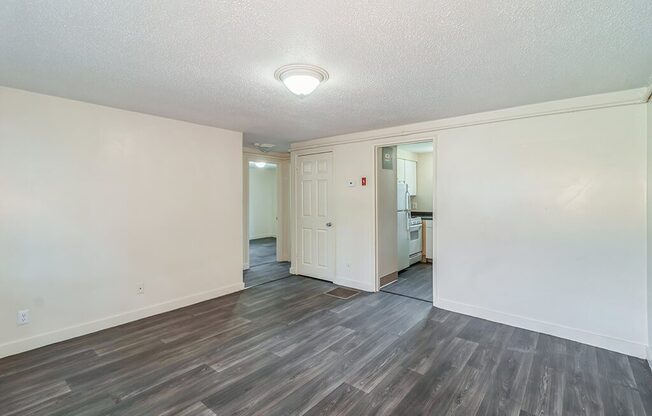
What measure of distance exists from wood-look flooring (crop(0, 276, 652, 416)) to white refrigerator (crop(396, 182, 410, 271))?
198 centimetres

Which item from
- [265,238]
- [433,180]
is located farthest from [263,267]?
[265,238]

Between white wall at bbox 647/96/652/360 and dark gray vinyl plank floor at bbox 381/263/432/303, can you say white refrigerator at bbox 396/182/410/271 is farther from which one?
white wall at bbox 647/96/652/360

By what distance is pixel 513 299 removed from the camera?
3342 mm

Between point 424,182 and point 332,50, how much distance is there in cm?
537

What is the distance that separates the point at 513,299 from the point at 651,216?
1.41 meters

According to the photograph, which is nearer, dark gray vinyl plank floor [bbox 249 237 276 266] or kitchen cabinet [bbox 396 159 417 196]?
kitchen cabinet [bbox 396 159 417 196]

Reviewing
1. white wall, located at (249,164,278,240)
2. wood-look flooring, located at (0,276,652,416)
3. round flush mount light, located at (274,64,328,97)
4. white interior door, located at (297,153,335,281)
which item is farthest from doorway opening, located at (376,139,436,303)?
white wall, located at (249,164,278,240)

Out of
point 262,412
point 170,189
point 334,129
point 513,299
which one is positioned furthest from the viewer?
point 334,129

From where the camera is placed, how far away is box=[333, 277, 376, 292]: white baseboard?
180 inches

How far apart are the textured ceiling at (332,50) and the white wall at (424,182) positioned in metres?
3.75

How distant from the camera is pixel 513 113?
3232mm

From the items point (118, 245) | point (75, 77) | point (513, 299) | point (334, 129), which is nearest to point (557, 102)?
point (513, 299)

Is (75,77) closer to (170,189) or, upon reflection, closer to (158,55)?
(158,55)

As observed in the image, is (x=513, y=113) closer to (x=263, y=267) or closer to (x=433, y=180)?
(x=433, y=180)
